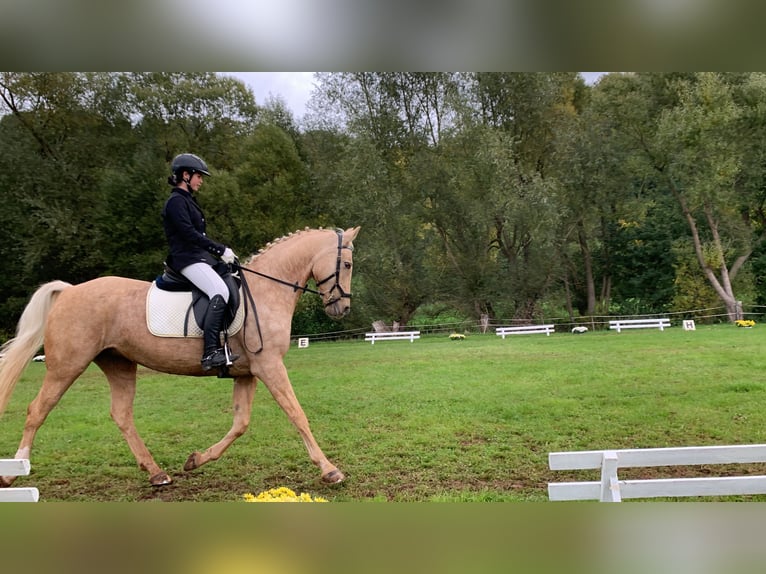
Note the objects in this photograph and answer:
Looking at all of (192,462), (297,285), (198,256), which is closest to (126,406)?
(192,462)

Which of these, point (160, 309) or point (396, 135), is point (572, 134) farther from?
point (160, 309)

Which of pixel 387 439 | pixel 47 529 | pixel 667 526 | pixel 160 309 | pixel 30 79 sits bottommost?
pixel 667 526

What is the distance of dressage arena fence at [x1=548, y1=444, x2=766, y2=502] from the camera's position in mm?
3305

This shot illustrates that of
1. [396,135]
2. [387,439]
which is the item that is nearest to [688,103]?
[396,135]

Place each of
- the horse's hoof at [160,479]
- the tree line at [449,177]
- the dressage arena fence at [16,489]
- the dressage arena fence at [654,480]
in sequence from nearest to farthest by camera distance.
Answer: the dressage arena fence at [654,480] → the dressage arena fence at [16,489] → the horse's hoof at [160,479] → the tree line at [449,177]

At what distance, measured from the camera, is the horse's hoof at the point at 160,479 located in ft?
12.1

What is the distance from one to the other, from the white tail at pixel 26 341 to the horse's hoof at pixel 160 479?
44.1 inches

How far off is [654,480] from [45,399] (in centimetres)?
397

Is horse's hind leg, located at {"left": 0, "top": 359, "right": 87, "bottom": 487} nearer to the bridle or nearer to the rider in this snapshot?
the rider

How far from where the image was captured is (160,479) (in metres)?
3.68

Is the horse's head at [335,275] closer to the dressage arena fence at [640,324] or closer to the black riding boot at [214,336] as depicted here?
the black riding boot at [214,336]

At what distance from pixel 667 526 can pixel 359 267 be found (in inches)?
106

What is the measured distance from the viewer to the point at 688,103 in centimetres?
426

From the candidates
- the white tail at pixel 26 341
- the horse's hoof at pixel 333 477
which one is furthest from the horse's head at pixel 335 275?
the white tail at pixel 26 341
